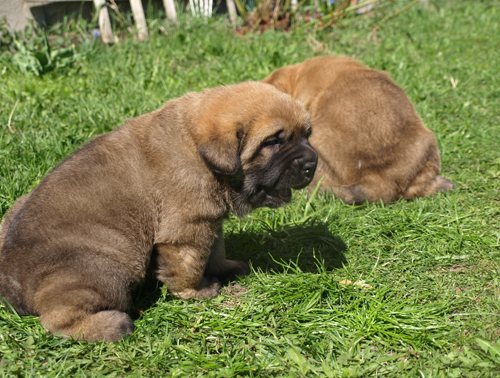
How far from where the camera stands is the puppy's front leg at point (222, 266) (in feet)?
12.5

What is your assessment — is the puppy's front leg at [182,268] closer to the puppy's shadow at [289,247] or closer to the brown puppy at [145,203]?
the brown puppy at [145,203]

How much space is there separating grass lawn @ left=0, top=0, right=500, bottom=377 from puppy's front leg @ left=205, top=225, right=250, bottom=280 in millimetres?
105

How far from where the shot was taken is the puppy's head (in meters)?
3.15

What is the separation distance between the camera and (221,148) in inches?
122

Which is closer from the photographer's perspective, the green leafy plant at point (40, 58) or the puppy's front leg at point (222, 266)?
the puppy's front leg at point (222, 266)

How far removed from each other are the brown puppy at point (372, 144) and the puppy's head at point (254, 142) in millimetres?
1588

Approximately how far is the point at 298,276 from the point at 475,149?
3.36 m

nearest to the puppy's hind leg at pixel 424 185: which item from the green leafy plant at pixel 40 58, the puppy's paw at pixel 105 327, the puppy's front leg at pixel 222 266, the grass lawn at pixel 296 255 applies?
the grass lawn at pixel 296 255

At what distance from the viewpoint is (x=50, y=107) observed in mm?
5730

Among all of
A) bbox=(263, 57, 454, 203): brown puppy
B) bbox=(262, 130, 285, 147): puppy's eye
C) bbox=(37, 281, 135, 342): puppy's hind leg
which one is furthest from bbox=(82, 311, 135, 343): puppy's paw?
bbox=(263, 57, 454, 203): brown puppy

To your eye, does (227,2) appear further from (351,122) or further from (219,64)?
(351,122)

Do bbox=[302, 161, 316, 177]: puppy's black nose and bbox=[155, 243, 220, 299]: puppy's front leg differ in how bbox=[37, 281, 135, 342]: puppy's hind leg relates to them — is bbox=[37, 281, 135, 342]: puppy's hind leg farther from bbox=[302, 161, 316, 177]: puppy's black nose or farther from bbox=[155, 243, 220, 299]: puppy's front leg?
bbox=[302, 161, 316, 177]: puppy's black nose

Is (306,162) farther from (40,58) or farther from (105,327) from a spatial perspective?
(40,58)

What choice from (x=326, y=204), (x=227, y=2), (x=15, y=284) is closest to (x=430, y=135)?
(x=326, y=204)
